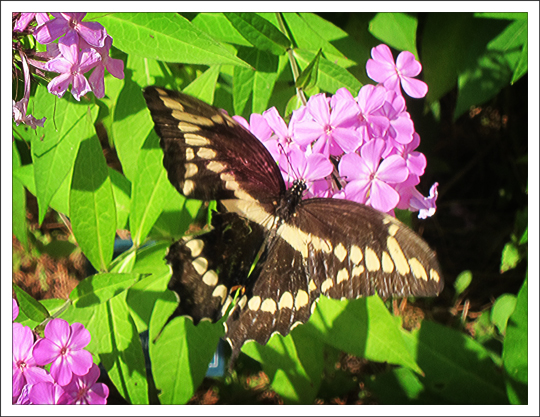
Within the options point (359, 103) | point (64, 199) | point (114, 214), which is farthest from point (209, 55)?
point (64, 199)

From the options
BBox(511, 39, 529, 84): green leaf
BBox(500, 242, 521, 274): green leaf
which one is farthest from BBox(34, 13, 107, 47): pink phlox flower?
BBox(500, 242, 521, 274): green leaf

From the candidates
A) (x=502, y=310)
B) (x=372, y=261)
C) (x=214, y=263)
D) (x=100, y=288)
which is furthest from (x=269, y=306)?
(x=502, y=310)

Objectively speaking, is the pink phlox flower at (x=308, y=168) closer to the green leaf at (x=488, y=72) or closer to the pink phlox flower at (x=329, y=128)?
the pink phlox flower at (x=329, y=128)

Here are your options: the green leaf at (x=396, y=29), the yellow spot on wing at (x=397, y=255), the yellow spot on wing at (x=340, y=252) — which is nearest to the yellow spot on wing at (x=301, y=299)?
the yellow spot on wing at (x=340, y=252)

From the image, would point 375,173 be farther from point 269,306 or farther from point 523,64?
point 523,64

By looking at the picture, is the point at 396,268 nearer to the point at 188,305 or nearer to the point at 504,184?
the point at 188,305

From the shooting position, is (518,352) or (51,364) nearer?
(51,364)
